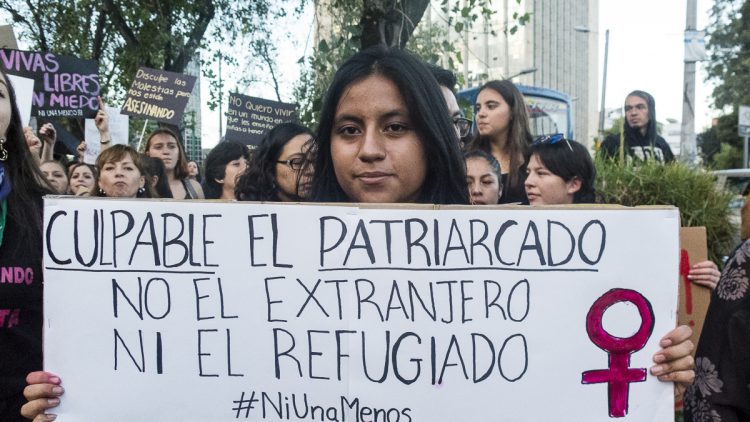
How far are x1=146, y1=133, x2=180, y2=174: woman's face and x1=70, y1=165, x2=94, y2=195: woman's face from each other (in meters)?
0.59

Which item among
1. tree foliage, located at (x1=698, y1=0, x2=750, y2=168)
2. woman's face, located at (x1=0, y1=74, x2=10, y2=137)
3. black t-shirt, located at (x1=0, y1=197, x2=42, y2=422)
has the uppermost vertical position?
tree foliage, located at (x1=698, y1=0, x2=750, y2=168)

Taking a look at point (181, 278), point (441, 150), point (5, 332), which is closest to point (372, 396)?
point (181, 278)

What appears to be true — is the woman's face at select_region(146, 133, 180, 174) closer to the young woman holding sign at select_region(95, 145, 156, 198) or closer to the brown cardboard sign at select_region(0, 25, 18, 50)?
the young woman holding sign at select_region(95, 145, 156, 198)

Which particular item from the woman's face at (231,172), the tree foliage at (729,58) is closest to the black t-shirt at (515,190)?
the woman's face at (231,172)

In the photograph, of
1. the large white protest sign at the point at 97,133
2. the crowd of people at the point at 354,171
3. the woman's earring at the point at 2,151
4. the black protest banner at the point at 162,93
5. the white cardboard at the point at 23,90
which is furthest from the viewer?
the black protest banner at the point at 162,93

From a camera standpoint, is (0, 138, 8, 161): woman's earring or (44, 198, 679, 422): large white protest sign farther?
(0, 138, 8, 161): woman's earring

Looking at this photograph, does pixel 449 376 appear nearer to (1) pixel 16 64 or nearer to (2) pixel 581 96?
(1) pixel 16 64

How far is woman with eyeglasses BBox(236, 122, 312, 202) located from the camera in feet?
10.7

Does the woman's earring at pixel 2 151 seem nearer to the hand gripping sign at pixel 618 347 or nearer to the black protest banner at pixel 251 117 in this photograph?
the hand gripping sign at pixel 618 347

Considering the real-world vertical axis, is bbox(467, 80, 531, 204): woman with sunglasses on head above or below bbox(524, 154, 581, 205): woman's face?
above

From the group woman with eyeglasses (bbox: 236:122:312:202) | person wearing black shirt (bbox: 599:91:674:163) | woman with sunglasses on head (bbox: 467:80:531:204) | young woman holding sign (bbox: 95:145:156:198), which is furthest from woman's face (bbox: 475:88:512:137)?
young woman holding sign (bbox: 95:145:156:198)

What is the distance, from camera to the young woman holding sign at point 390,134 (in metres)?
1.78

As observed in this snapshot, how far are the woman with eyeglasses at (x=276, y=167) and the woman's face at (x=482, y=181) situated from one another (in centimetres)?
83

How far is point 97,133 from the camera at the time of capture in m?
6.37
